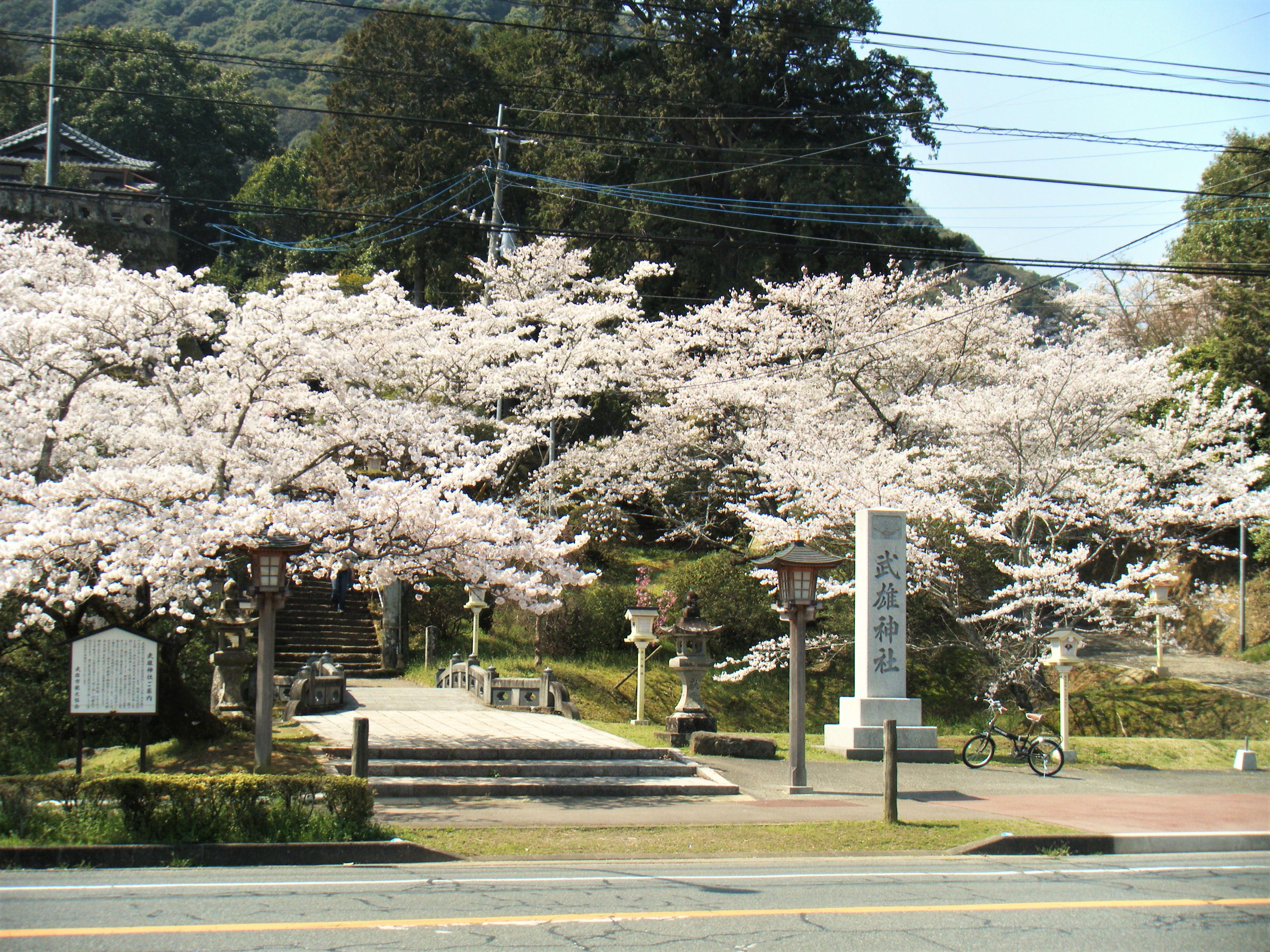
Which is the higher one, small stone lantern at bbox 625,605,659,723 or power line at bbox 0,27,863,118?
power line at bbox 0,27,863,118

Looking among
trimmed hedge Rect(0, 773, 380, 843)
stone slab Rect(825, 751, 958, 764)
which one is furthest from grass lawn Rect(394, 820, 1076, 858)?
stone slab Rect(825, 751, 958, 764)

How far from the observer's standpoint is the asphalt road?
21.9 ft

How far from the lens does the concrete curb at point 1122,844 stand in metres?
10.9

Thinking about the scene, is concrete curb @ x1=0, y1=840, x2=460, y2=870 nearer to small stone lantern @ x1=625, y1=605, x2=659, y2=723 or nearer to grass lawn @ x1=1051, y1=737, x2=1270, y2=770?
small stone lantern @ x1=625, y1=605, x2=659, y2=723

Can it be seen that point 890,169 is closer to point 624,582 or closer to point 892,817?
point 624,582

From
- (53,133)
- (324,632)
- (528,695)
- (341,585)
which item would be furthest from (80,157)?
A: (528,695)

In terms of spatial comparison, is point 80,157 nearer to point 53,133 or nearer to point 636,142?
point 53,133

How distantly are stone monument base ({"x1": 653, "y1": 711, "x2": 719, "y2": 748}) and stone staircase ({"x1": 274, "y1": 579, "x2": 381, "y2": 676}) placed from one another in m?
11.1

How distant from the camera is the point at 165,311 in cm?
1505

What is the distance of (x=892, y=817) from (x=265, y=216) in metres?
47.9

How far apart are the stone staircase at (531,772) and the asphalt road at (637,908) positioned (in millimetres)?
4086

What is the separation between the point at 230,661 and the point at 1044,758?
1352cm

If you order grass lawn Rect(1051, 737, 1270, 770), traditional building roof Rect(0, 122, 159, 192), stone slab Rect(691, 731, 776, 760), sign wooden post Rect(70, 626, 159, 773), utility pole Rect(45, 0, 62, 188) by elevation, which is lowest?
grass lawn Rect(1051, 737, 1270, 770)

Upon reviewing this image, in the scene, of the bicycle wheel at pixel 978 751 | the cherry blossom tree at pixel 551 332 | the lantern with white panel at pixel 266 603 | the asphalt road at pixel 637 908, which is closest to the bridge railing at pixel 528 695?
the bicycle wheel at pixel 978 751
